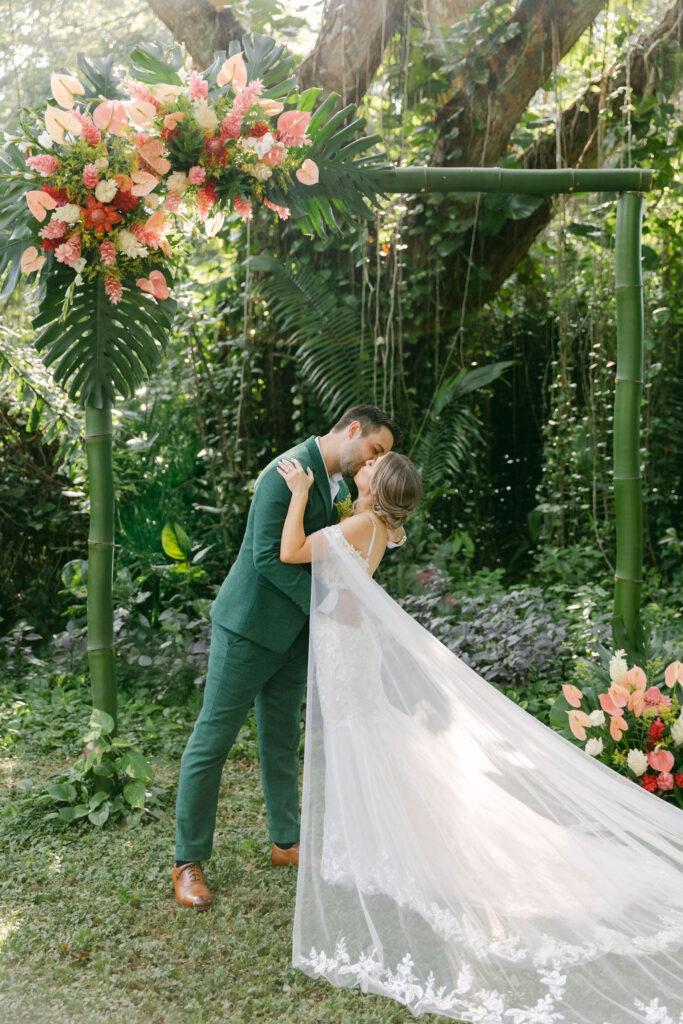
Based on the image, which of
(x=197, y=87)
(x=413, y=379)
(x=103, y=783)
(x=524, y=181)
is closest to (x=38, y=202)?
(x=197, y=87)

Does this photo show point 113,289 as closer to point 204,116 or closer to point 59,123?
point 59,123

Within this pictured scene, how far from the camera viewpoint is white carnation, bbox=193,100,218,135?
121 inches

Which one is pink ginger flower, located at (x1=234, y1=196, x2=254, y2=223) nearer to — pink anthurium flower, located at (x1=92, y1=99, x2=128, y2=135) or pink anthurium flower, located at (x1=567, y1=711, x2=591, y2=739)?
pink anthurium flower, located at (x1=92, y1=99, x2=128, y2=135)

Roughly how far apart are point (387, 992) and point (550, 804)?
0.74 meters

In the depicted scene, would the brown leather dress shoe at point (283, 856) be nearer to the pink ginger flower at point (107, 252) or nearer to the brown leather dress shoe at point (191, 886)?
the brown leather dress shoe at point (191, 886)

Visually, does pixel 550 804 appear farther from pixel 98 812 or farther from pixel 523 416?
pixel 523 416

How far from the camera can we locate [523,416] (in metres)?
7.08

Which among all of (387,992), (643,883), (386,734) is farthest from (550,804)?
(387,992)

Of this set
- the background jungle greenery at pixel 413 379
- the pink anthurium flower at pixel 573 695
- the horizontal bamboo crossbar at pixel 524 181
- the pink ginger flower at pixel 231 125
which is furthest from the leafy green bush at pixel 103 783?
the horizontal bamboo crossbar at pixel 524 181

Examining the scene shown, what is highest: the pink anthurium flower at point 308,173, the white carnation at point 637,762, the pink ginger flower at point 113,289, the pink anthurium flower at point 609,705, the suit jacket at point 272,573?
the pink anthurium flower at point 308,173

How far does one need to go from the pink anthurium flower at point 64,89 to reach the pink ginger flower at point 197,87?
367mm

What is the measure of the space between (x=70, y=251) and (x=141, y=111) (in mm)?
520

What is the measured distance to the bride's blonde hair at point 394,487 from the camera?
2832mm

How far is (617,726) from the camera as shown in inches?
135
